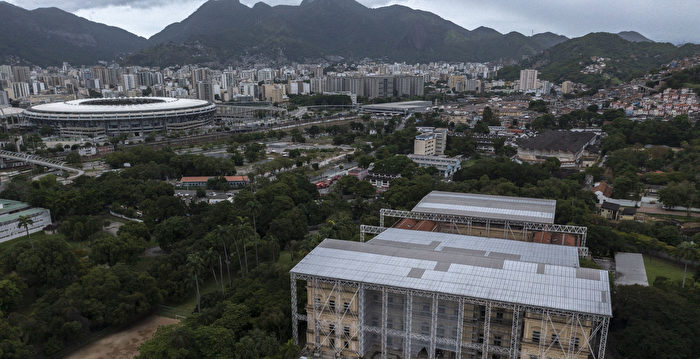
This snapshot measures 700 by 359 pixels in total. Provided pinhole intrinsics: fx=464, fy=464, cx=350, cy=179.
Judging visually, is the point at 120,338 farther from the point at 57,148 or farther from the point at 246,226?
the point at 57,148

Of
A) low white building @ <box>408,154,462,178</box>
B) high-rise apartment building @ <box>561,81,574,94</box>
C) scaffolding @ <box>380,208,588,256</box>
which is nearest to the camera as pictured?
scaffolding @ <box>380,208,588,256</box>

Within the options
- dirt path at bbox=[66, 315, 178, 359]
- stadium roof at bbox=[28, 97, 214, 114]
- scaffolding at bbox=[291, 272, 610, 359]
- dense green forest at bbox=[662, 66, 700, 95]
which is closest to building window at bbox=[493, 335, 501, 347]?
scaffolding at bbox=[291, 272, 610, 359]

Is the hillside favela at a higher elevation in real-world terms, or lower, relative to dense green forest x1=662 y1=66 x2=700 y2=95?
lower

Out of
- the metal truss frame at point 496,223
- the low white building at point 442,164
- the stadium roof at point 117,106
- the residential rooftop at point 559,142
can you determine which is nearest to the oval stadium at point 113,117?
the stadium roof at point 117,106

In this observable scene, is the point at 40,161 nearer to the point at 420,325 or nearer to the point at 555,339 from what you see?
the point at 420,325

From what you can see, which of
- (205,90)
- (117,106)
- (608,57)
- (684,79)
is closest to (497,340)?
(117,106)

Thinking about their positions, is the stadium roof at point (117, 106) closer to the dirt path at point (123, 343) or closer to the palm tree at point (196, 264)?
the dirt path at point (123, 343)

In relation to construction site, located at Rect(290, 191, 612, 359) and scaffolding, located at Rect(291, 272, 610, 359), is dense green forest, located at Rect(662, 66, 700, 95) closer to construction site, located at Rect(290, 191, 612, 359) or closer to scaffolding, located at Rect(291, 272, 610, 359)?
construction site, located at Rect(290, 191, 612, 359)
